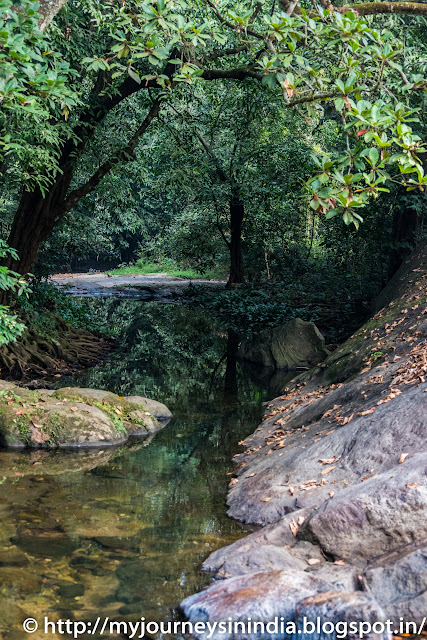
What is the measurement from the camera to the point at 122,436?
27.5ft

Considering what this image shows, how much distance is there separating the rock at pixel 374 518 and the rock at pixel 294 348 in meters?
9.40

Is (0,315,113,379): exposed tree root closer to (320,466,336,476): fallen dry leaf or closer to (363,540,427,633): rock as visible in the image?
(320,466,336,476): fallen dry leaf

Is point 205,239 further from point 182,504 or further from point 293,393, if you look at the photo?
point 182,504

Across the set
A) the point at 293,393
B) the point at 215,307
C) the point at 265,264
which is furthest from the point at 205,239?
the point at 293,393

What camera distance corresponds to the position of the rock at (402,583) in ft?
11.6

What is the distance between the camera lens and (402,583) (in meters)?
3.69

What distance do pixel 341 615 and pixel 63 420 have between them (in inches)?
215

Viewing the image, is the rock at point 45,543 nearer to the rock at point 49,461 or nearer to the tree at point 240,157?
the rock at point 49,461

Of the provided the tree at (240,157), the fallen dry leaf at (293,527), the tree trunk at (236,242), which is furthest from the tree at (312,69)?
the tree trunk at (236,242)

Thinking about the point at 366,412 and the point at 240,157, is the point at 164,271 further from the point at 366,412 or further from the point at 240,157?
the point at 366,412

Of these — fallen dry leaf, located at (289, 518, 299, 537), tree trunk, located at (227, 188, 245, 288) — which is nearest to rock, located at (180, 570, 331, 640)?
fallen dry leaf, located at (289, 518, 299, 537)

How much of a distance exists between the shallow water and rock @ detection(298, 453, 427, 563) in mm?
1016

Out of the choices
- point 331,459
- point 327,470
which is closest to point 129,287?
point 331,459

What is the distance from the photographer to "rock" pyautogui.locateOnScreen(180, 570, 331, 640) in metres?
3.66
